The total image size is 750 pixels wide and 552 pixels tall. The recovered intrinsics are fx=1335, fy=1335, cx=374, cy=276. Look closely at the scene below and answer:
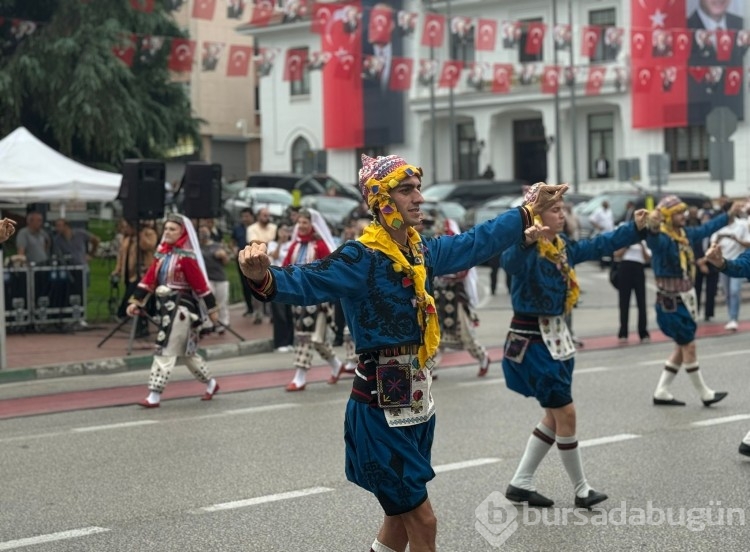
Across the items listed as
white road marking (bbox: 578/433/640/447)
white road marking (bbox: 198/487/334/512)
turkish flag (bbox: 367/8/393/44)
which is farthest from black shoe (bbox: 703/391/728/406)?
turkish flag (bbox: 367/8/393/44)

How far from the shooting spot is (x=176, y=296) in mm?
12711

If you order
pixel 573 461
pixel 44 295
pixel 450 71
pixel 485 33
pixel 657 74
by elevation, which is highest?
pixel 485 33

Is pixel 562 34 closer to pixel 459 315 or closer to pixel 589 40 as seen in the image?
pixel 589 40

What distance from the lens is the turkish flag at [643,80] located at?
47.3 metres

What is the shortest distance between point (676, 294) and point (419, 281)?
6.65m

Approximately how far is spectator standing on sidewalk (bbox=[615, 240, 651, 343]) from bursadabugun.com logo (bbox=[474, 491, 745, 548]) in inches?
431

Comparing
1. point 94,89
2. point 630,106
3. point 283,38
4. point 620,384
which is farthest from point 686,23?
point 620,384

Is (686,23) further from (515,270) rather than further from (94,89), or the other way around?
(515,270)

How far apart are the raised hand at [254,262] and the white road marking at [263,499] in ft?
10.3

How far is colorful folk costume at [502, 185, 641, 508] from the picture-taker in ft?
25.9

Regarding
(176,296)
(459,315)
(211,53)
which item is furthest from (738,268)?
(211,53)

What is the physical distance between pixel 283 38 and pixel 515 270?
169ft

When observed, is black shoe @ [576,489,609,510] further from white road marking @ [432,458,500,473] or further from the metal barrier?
the metal barrier

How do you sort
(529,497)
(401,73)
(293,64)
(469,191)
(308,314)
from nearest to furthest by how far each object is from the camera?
1. (529,497)
2. (308,314)
3. (293,64)
4. (401,73)
5. (469,191)
